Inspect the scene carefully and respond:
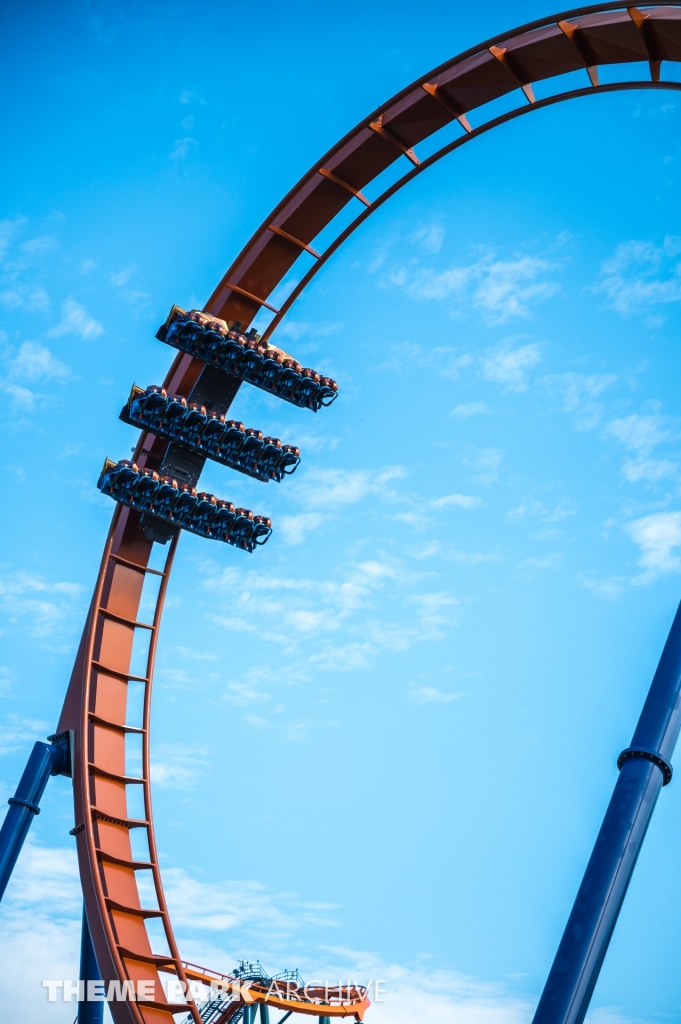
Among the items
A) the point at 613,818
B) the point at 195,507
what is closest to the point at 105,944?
the point at 195,507

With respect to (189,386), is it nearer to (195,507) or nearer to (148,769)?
(195,507)

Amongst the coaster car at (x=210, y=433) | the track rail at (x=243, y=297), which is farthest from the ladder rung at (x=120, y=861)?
the coaster car at (x=210, y=433)

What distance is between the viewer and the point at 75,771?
23.9 meters

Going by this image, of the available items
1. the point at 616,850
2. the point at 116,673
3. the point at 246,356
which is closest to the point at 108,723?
the point at 116,673

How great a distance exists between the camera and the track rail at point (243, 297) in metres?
21.2

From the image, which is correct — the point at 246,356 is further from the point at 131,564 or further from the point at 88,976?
the point at 88,976

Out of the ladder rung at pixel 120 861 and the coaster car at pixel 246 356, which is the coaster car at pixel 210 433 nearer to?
the coaster car at pixel 246 356

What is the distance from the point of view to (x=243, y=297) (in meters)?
25.9

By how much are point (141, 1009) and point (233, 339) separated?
44.0ft

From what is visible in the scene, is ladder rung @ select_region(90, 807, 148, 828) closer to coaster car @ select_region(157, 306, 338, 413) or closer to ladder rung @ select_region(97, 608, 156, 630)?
ladder rung @ select_region(97, 608, 156, 630)

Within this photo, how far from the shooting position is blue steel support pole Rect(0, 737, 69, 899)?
2231cm

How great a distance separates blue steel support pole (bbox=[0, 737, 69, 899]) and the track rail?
1.58 feet

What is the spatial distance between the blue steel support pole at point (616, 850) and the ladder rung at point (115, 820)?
573 inches

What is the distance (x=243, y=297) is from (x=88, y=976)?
14.9m
